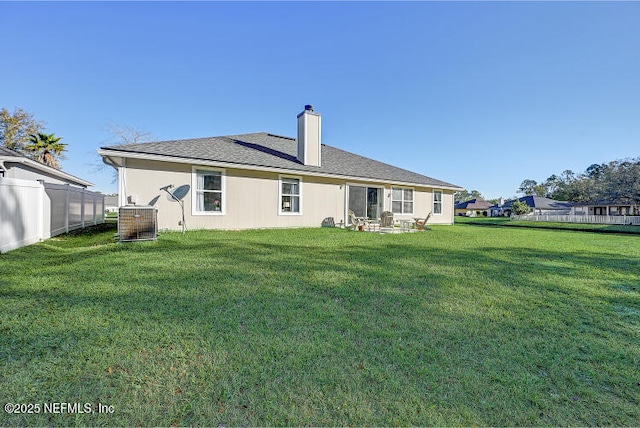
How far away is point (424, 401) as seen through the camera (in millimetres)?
1847

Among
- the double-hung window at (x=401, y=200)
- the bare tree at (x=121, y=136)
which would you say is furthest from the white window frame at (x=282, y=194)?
the bare tree at (x=121, y=136)

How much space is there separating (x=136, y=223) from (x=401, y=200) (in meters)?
12.4

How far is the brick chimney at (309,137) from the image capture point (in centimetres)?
1223

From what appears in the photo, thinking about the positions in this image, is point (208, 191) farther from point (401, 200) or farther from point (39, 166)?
point (401, 200)

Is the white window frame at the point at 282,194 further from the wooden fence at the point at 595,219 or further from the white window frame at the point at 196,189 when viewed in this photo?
the wooden fence at the point at 595,219

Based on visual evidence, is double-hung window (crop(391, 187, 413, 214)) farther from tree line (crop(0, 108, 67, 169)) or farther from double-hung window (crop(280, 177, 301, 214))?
tree line (crop(0, 108, 67, 169))

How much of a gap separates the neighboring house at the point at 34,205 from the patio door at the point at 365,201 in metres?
11.3

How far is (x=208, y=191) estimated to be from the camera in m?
9.93

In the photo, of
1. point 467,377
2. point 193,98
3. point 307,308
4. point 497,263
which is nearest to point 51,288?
point 307,308

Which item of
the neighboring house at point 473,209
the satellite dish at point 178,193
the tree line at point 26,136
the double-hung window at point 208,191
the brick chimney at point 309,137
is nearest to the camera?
the satellite dish at point 178,193

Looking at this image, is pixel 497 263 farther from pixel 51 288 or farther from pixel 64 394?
pixel 51 288

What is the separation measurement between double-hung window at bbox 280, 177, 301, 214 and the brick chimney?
121 cm

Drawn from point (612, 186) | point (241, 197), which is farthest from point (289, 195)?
point (612, 186)

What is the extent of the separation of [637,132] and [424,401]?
40.9 meters
